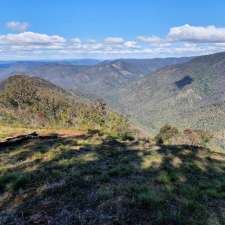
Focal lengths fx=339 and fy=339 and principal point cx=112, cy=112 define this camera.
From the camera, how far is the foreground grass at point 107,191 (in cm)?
1230

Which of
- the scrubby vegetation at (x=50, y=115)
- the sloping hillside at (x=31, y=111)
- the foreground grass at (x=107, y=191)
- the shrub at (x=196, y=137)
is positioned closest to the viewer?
the foreground grass at (x=107, y=191)

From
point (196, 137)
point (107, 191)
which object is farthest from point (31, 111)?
point (107, 191)

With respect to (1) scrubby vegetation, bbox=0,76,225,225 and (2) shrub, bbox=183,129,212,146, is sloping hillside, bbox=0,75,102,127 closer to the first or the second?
(2) shrub, bbox=183,129,212,146

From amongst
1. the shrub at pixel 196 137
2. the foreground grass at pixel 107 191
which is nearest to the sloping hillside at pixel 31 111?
the shrub at pixel 196 137

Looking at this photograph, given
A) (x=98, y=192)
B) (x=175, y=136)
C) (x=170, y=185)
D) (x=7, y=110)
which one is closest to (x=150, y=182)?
(x=170, y=185)

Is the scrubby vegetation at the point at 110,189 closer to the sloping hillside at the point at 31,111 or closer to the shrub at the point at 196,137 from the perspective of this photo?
the shrub at the point at 196,137

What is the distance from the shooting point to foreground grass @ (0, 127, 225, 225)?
12305 millimetres

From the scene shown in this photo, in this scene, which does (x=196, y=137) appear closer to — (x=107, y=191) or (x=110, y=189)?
(x=110, y=189)

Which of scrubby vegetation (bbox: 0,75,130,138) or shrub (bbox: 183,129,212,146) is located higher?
scrubby vegetation (bbox: 0,75,130,138)

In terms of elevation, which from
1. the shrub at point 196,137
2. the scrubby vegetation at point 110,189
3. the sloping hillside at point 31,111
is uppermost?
the scrubby vegetation at point 110,189

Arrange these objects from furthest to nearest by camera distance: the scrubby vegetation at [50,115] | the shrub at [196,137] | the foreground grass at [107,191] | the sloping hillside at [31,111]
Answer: the sloping hillside at [31,111] → the shrub at [196,137] → the scrubby vegetation at [50,115] → the foreground grass at [107,191]

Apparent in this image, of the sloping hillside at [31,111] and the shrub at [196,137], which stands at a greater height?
the sloping hillside at [31,111]

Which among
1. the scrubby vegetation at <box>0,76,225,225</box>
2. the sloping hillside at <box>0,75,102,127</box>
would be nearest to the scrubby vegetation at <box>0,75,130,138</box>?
the sloping hillside at <box>0,75,102,127</box>

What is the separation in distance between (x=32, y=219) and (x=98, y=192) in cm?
367
